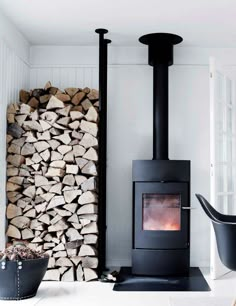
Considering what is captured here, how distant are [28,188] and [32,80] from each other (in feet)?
4.31

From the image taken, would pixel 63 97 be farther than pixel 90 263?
Yes

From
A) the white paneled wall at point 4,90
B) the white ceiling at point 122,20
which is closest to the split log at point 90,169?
the white paneled wall at point 4,90

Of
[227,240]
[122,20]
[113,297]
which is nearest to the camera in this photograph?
[227,240]

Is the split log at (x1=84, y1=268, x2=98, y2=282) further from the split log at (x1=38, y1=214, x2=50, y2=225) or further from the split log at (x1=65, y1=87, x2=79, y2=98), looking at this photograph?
the split log at (x1=65, y1=87, x2=79, y2=98)

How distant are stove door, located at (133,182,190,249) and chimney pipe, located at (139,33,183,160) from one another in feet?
→ 1.18

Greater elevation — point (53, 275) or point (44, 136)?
point (44, 136)

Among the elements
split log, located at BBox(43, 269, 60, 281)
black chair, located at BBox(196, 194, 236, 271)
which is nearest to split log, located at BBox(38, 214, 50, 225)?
split log, located at BBox(43, 269, 60, 281)

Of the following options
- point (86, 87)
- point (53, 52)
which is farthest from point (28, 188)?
point (53, 52)

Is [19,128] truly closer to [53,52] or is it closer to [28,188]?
[28,188]

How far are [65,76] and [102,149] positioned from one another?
1.02 meters

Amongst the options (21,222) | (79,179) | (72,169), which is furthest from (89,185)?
(21,222)

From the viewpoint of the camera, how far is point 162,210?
4695mm

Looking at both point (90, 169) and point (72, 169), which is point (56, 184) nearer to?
point (72, 169)

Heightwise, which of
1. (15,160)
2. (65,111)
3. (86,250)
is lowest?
(86,250)
